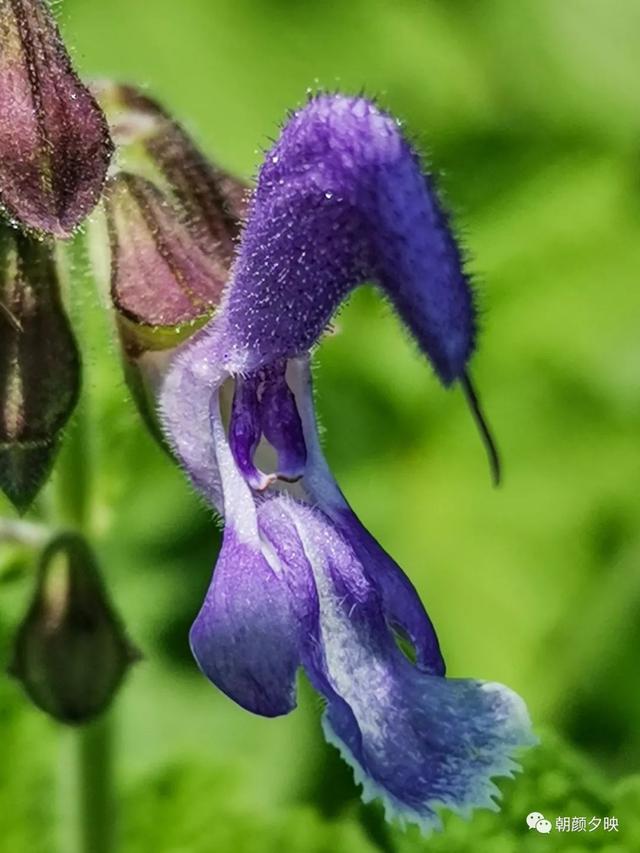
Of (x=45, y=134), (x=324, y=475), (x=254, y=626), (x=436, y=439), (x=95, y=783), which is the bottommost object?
(x=95, y=783)

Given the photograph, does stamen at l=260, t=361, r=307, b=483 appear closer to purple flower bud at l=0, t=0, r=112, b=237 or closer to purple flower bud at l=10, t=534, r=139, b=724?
purple flower bud at l=0, t=0, r=112, b=237

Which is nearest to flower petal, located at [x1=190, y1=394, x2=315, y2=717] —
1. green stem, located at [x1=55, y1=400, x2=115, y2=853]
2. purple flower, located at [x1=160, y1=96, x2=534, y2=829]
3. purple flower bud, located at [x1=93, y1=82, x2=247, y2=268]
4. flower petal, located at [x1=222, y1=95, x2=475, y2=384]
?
purple flower, located at [x1=160, y1=96, x2=534, y2=829]

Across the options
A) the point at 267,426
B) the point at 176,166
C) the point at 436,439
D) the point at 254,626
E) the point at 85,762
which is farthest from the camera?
the point at 436,439

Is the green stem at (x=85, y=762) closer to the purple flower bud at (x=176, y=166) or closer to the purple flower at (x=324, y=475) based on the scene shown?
the purple flower bud at (x=176, y=166)

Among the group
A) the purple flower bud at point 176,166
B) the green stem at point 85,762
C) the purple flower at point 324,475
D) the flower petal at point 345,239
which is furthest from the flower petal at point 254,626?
the green stem at point 85,762

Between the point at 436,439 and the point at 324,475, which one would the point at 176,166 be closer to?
the point at 324,475

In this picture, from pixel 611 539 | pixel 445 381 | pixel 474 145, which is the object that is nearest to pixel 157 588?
pixel 611 539

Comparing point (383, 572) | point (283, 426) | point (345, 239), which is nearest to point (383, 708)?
point (383, 572)
